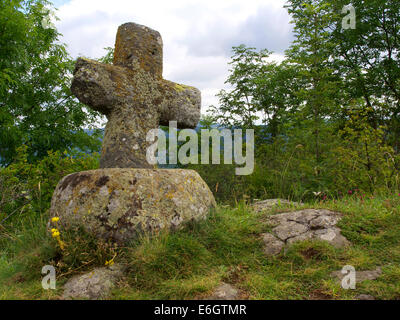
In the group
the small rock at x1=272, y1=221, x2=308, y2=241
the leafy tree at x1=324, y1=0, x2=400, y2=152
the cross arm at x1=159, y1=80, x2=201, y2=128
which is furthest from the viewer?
the leafy tree at x1=324, y1=0, x2=400, y2=152

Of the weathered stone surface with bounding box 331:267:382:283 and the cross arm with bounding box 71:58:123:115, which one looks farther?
the cross arm with bounding box 71:58:123:115

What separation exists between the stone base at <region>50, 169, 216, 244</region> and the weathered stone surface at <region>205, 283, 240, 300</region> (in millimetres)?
970

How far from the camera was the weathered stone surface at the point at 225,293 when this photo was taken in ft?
9.53

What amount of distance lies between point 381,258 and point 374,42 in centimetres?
1645

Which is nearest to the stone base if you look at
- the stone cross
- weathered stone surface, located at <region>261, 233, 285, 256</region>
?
the stone cross

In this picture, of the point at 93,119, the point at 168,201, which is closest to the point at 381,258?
the point at 168,201

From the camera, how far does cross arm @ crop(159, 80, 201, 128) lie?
4672mm

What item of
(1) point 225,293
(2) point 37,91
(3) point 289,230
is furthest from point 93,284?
(2) point 37,91

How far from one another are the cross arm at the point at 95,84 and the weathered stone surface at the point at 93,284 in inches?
81.9

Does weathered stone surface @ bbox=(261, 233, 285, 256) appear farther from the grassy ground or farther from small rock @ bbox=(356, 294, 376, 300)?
small rock @ bbox=(356, 294, 376, 300)

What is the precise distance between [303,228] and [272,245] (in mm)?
Answer: 514

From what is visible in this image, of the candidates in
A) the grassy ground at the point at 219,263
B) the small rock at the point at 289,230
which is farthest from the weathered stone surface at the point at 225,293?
the small rock at the point at 289,230

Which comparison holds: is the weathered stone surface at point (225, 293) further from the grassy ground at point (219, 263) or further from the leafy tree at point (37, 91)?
the leafy tree at point (37, 91)
